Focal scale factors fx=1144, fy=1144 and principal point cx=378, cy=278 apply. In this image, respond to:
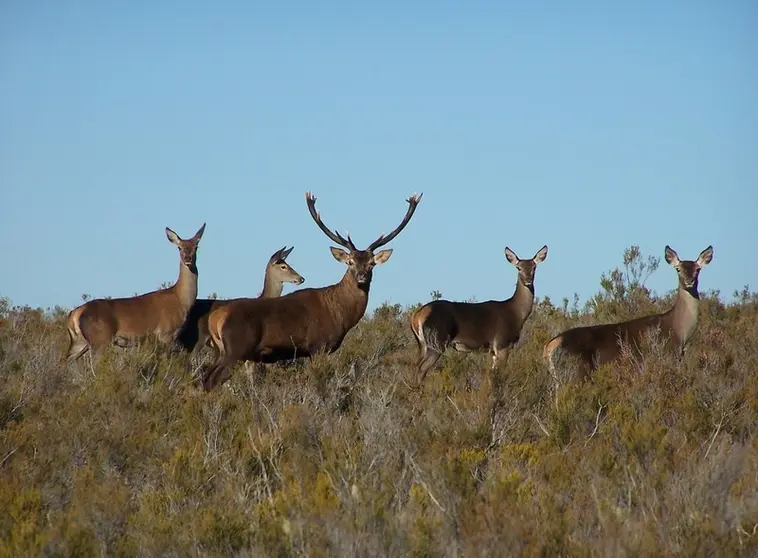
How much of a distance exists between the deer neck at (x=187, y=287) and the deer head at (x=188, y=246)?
7 cm

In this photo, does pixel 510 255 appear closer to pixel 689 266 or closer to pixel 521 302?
pixel 521 302

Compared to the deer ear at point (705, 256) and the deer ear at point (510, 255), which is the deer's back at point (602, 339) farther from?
the deer ear at point (510, 255)

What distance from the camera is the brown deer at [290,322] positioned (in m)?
12.3

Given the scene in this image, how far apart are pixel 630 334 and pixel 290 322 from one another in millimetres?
3734

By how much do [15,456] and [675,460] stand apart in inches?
184

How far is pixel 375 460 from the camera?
7.32 m

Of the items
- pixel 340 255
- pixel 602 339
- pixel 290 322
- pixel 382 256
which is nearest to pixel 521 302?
pixel 382 256

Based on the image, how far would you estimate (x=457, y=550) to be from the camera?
5555 mm

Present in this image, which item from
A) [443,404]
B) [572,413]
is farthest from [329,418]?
[572,413]

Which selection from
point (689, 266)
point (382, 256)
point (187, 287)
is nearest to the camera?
point (689, 266)

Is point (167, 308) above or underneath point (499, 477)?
above

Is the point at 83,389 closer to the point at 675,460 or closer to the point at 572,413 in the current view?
the point at 572,413

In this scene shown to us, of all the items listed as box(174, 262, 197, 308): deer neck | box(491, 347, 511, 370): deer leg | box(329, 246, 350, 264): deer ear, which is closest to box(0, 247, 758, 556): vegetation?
box(491, 347, 511, 370): deer leg

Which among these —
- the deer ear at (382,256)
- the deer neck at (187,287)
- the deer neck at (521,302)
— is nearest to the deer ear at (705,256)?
the deer neck at (521,302)
